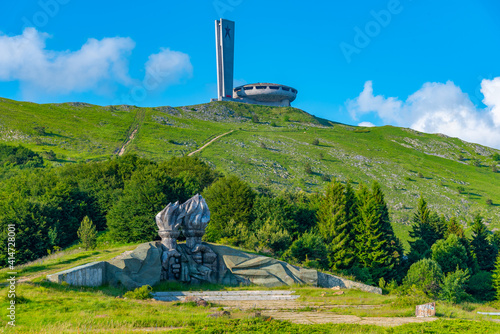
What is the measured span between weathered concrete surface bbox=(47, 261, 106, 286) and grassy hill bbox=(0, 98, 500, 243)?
48616 millimetres

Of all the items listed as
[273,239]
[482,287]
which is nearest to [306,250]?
[273,239]

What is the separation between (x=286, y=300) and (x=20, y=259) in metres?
22.3

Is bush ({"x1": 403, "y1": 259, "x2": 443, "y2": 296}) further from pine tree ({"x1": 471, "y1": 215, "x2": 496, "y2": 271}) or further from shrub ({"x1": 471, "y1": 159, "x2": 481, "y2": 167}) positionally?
shrub ({"x1": 471, "y1": 159, "x2": 481, "y2": 167})

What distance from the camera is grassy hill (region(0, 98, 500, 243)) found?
76.2 m

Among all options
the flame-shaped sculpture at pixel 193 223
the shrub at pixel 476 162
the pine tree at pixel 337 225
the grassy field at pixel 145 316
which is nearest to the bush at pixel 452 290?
the pine tree at pixel 337 225

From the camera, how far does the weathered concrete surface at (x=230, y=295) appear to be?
21.0 meters

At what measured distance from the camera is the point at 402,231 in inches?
2442

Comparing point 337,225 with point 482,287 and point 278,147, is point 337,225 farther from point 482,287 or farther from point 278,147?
point 278,147

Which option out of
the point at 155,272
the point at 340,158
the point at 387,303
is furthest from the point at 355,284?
the point at 340,158

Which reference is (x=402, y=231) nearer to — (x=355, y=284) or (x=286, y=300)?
(x=355, y=284)

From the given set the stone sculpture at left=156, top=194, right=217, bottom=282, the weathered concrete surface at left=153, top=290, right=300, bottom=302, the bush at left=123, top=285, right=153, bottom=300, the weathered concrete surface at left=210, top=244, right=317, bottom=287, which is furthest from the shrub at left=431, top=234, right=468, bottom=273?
the bush at left=123, top=285, right=153, bottom=300

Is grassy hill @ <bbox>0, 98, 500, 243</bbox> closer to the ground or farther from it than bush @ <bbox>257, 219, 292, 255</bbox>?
farther from it

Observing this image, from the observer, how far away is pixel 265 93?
135 m

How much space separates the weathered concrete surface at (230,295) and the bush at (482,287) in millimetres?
30237
